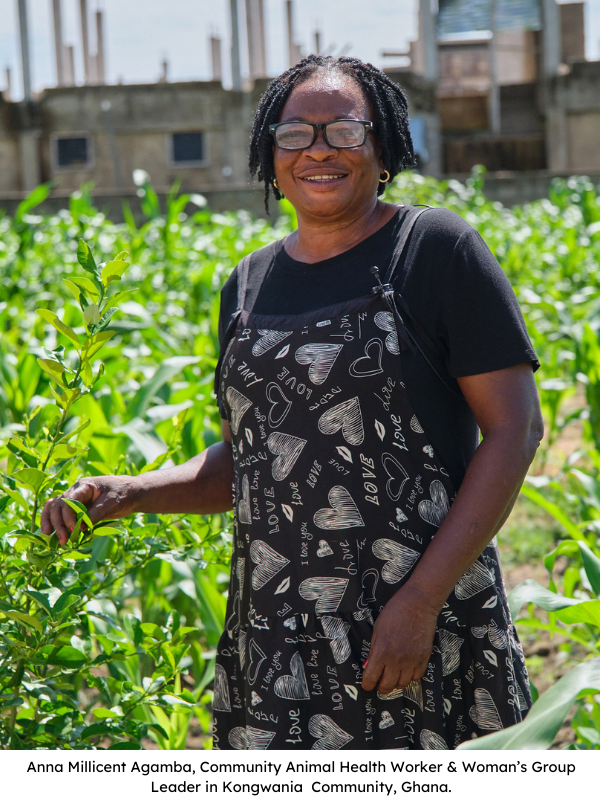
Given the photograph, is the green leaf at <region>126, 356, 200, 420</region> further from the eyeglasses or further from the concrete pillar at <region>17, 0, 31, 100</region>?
the concrete pillar at <region>17, 0, 31, 100</region>

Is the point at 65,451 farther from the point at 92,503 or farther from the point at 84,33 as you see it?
the point at 84,33

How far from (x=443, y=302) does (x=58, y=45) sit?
2093 cm

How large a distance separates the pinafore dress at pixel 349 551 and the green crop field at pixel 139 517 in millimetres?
168

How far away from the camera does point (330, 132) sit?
1433 mm

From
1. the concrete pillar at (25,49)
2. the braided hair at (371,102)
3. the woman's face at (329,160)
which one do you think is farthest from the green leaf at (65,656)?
the concrete pillar at (25,49)

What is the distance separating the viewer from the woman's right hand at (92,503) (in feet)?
4.09

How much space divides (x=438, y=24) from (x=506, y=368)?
2039 centimetres

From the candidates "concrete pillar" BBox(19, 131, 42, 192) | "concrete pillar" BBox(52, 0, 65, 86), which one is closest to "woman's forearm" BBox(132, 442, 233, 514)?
"concrete pillar" BBox(19, 131, 42, 192)

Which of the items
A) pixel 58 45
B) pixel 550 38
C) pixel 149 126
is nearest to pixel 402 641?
pixel 149 126

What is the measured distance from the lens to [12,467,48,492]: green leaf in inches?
46.0

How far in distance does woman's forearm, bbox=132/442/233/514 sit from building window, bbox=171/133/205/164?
18407 millimetres

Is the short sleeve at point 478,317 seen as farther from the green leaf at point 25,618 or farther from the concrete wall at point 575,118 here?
the concrete wall at point 575,118

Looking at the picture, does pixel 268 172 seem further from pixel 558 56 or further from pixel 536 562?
pixel 558 56
